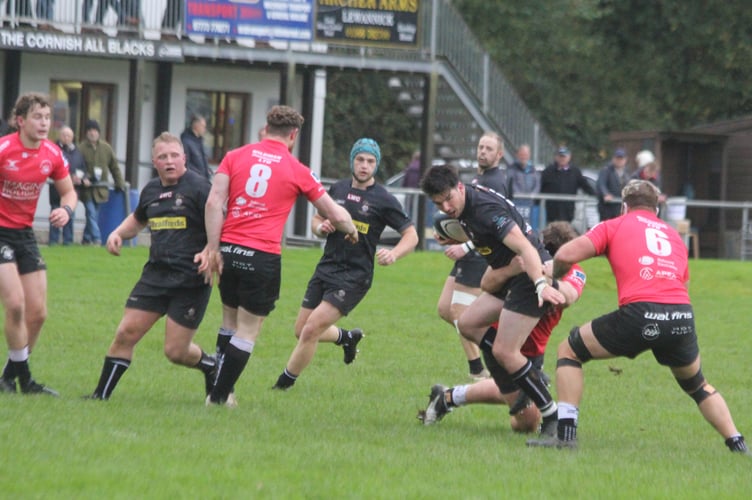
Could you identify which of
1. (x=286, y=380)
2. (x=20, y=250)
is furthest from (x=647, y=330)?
(x=20, y=250)

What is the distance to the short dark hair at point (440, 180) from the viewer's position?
29.6 feet

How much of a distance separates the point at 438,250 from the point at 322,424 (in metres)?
17.5

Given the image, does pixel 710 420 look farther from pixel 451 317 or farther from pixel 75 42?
pixel 75 42

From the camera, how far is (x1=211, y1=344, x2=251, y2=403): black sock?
384 inches

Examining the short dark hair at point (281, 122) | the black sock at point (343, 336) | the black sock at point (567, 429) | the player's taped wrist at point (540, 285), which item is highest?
the short dark hair at point (281, 122)

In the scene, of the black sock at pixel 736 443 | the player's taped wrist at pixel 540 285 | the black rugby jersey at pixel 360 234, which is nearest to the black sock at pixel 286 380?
the black rugby jersey at pixel 360 234

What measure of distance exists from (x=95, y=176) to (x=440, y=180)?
14263 millimetres

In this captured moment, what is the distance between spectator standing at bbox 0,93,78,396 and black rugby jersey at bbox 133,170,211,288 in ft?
2.26

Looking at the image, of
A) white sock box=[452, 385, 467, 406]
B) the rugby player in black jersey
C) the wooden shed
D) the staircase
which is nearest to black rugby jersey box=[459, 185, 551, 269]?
the rugby player in black jersey

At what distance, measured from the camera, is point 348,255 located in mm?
11391

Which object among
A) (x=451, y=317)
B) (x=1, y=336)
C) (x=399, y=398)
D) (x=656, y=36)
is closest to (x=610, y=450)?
(x=399, y=398)

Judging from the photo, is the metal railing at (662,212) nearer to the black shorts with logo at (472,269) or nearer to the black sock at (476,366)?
the black shorts with logo at (472,269)

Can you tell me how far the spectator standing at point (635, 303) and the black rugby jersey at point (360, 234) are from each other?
281 cm

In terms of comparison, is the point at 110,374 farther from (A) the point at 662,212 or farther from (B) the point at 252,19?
(A) the point at 662,212
